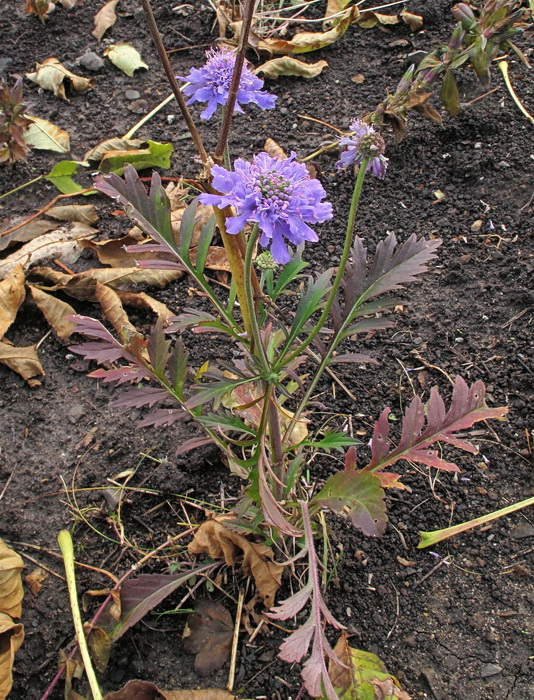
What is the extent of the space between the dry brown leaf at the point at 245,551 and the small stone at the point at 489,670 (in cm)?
50

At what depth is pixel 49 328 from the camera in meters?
2.01

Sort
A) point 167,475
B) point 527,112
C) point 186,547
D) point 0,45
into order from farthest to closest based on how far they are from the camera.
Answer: point 0,45, point 527,112, point 167,475, point 186,547

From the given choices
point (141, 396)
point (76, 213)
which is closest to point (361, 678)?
point (141, 396)

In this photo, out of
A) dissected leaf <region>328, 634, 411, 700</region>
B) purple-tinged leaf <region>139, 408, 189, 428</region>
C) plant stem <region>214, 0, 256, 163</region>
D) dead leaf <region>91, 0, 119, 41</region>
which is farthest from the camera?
dead leaf <region>91, 0, 119, 41</region>

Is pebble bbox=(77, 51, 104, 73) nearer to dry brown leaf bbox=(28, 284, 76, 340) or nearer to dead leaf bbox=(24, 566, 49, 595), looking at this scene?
dry brown leaf bbox=(28, 284, 76, 340)

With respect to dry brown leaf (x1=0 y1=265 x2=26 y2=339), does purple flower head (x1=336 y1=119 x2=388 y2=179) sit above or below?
above

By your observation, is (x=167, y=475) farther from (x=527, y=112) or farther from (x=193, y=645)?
(x=527, y=112)

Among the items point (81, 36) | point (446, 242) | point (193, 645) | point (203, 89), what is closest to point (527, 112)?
point (446, 242)

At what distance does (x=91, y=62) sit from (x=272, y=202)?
81.1 inches

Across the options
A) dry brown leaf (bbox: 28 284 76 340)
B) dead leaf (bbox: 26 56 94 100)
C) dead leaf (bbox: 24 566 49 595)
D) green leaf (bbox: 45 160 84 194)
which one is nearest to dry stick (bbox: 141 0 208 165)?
dry brown leaf (bbox: 28 284 76 340)

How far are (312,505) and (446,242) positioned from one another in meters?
1.20

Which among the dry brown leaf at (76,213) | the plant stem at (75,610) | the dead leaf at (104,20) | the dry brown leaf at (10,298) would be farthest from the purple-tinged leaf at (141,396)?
the dead leaf at (104,20)

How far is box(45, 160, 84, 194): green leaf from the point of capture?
2.26 m

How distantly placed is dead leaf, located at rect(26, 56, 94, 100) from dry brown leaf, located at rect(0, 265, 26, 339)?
1.06 metres
